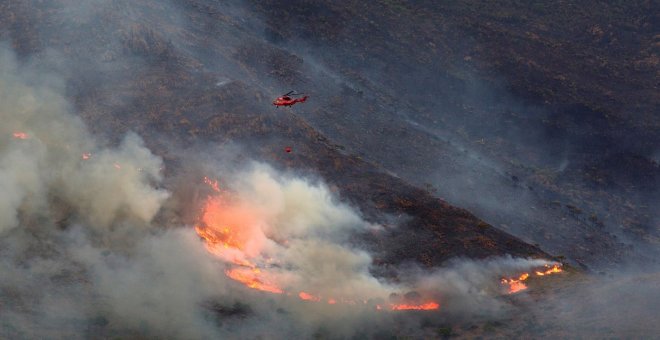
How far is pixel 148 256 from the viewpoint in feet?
84.2

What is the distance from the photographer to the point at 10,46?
3694 cm

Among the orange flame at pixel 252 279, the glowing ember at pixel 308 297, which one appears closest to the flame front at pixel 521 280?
the glowing ember at pixel 308 297

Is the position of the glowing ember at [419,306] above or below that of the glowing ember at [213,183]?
below

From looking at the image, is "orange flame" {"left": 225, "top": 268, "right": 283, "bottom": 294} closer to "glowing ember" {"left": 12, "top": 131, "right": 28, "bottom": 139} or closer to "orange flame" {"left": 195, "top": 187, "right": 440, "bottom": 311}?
"orange flame" {"left": 195, "top": 187, "right": 440, "bottom": 311}

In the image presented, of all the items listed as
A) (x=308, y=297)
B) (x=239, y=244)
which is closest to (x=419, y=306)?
(x=308, y=297)

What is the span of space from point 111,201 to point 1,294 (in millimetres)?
6571

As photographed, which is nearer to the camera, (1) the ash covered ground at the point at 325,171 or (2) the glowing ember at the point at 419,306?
(1) the ash covered ground at the point at 325,171

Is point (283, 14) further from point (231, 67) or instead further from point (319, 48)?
point (231, 67)

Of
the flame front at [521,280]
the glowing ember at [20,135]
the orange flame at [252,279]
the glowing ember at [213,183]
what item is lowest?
the orange flame at [252,279]

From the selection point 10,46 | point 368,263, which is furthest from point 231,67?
point 368,263

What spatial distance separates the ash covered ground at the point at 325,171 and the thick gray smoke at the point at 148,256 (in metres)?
0.10

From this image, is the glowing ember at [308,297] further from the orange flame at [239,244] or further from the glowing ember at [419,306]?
the glowing ember at [419,306]

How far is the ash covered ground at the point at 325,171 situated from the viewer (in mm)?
Answer: 24453

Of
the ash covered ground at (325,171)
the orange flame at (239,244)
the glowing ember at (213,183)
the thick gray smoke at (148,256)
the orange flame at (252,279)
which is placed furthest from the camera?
the glowing ember at (213,183)
